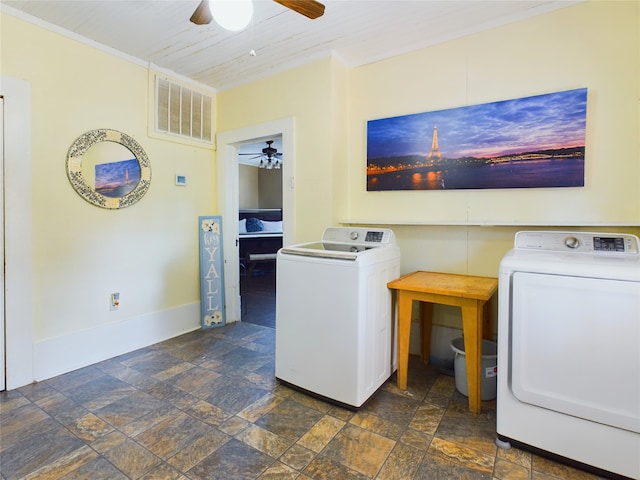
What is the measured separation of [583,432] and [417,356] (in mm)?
1326

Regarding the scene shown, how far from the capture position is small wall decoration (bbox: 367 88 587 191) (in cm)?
210

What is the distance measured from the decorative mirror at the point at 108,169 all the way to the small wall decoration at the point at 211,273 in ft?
2.41

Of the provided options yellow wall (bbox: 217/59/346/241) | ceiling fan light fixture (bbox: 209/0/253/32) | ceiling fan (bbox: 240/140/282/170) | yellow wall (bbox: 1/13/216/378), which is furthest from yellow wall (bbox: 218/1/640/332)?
ceiling fan (bbox: 240/140/282/170)

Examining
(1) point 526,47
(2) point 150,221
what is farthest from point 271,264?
(1) point 526,47

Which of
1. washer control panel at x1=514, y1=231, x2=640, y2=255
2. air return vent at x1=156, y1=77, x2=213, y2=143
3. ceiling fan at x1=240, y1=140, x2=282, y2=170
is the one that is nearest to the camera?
washer control panel at x1=514, y1=231, x2=640, y2=255

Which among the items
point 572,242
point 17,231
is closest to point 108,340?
point 17,231

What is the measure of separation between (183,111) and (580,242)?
3.39 m

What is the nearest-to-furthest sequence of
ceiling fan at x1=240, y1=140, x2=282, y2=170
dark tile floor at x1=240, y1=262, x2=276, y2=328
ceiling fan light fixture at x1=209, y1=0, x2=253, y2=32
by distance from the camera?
1. ceiling fan light fixture at x1=209, y1=0, x2=253, y2=32
2. dark tile floor at x1=240, y1=262, x2=276, y2=328
3. ceiling fan at x1=240, y1=140, x2=282, y2=170

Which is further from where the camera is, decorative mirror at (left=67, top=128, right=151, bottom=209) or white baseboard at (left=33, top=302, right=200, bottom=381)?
decorative mirror at (left=67, top=128, right=151, bottom=209)

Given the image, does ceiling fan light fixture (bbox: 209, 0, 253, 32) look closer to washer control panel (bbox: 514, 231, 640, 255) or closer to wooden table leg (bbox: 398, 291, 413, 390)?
wooden table leg (bbox: 398, 291, 413, 390)

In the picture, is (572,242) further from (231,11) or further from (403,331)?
(231,11)

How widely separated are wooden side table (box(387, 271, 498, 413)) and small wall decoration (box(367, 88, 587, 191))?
709 millimetres

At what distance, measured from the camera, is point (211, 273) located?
3.45m

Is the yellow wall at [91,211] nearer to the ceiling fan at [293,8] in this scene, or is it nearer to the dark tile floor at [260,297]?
the dark tile floor at [260,297]
